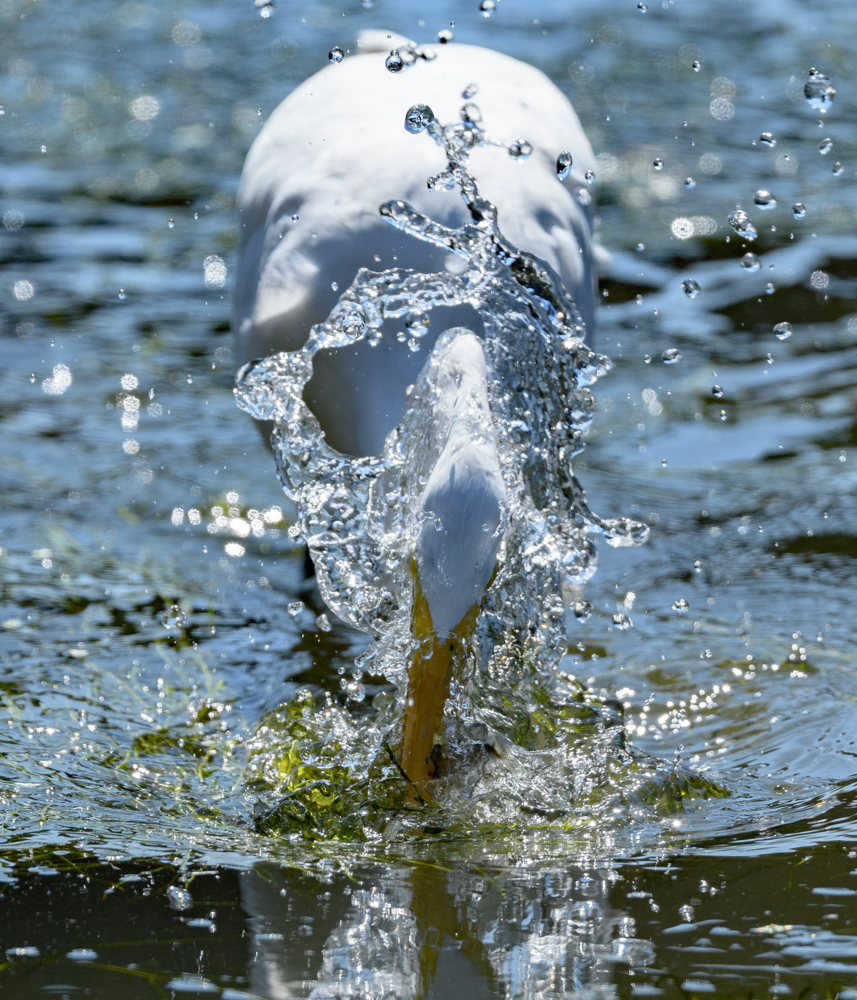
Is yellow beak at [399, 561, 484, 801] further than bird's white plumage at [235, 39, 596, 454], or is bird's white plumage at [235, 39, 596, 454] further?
bird's white plumage at [235, 39, 596, 454]

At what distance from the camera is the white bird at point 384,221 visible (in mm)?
3127

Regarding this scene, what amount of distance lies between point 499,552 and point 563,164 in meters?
1.52

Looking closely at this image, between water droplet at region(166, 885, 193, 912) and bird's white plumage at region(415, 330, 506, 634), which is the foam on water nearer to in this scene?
bird's white plumage at region(415, 330, 506, 634)

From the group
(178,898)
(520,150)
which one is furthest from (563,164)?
(178,898)

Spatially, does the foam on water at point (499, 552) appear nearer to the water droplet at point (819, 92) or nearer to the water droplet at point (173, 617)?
the water droplet at point (173, 617)

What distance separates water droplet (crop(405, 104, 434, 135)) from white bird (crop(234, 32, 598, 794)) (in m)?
0.18

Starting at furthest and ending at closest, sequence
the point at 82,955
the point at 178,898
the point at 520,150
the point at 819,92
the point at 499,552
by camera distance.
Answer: the point at 819,92
the point at 520,150
the point at 499,552
the point at 178,898
the point at 82,955

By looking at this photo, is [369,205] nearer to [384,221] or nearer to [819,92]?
[384,221]

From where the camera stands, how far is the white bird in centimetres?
313

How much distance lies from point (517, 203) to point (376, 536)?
99 cm

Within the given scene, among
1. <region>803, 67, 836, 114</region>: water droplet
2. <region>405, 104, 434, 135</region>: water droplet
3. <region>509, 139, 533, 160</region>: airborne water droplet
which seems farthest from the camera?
<region>803, 67, 836, 114</region>: water droplet

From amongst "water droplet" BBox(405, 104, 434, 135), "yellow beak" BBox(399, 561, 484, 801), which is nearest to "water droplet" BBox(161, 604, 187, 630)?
"yellow beak" BBox(399, 561, 484, 801)

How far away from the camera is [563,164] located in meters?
3.71

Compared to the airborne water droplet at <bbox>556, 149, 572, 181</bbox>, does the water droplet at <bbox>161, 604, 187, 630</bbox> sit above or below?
below
